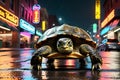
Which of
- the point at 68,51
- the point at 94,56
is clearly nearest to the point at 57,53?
the point at 68,51

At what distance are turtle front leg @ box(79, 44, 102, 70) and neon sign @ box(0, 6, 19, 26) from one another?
31.9m

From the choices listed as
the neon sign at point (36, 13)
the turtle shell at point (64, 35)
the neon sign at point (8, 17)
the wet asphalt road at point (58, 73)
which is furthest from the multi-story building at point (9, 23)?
the turtle shell at point (64, 35)

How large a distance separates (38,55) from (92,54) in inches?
40.3

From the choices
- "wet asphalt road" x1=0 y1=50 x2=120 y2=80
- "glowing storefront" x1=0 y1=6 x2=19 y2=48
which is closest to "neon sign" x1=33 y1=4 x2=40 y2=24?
"glowing storefront" x1=0 y1=6 x2=19 y2=48

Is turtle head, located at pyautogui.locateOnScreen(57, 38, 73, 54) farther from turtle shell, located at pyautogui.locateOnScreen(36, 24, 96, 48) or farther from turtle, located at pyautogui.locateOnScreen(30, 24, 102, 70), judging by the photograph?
turtle shell, located at pyautogui.locateOnScreen(36, 24, 96, 48)

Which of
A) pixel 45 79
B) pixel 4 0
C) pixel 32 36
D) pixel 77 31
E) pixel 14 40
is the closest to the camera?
pixel 45 79

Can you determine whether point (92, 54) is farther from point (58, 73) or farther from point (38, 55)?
point (38, 55)

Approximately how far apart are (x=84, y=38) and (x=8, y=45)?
145ft

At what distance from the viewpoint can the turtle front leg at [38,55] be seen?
6574mm

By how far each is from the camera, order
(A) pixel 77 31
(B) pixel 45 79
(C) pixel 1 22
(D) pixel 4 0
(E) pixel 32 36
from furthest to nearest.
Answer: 1. (E) pixel 32 36
2. (D) pixel 4 0
3. (C) pixel 1 22
4. (A) pixel 77 31
5. (B) pixel 45 79

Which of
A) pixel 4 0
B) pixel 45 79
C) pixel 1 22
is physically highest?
pixel 4 0

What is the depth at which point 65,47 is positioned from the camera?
6504 mm

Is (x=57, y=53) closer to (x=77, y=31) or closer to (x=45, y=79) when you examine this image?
(x=77, y=31)

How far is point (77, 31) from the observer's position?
23.0 ft
